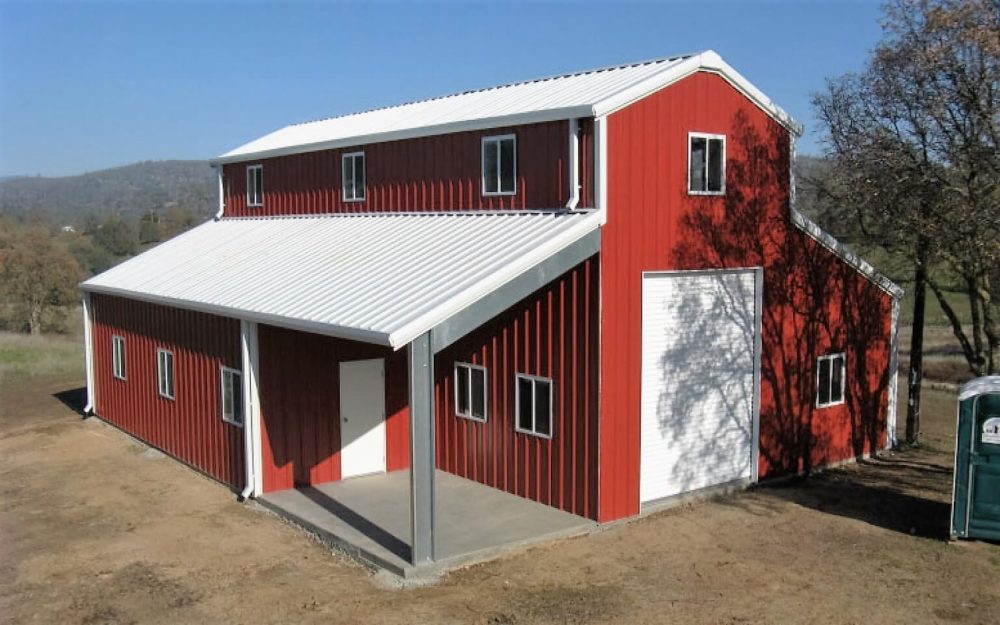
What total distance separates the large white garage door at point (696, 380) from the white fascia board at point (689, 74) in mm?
2642

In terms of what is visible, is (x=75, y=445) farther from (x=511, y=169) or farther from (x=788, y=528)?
(x=788, y=528)

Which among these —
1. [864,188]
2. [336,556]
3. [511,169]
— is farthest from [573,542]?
[864,188]

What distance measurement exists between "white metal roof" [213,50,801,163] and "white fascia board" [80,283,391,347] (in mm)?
4516

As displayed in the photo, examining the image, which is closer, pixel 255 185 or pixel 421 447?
pixel 421 447

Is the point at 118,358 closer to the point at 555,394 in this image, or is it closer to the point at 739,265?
the point at 555,394

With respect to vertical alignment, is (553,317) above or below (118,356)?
above

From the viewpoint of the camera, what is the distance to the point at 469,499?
46.4 feet

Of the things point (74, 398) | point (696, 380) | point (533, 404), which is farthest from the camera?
point (74, 398)

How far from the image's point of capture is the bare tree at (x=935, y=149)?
13891 millimetres

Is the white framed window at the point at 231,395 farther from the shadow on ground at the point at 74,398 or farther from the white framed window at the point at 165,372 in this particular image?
the shadow on ground at the point at 74,398

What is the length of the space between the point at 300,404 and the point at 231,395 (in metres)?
1.49

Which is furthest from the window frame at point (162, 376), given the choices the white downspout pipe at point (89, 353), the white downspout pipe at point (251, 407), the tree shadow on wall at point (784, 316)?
the tree shadow on wall at point (784, 316)

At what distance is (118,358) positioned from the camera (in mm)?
20812

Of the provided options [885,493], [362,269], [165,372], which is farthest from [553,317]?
[165,372]
